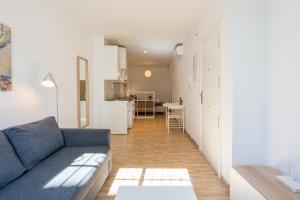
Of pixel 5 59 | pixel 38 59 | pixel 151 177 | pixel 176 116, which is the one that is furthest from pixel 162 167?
pixel 176 116

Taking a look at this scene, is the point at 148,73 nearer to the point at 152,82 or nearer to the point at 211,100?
the point at 152,82

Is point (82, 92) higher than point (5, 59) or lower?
lower

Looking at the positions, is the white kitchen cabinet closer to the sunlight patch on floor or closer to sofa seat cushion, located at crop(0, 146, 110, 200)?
the sunlight patch on floor

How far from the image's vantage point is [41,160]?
7.61 feet

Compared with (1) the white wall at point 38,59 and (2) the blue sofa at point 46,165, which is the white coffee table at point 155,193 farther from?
(1) the white wall at point 38,59

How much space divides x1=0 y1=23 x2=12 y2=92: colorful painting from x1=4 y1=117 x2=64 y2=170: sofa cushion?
48 centimetres

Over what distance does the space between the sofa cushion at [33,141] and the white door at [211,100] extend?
2.14m

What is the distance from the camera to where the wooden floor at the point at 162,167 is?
8.93 ft

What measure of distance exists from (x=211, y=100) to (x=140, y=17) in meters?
2.10

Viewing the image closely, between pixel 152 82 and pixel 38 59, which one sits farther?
pixel 152 82

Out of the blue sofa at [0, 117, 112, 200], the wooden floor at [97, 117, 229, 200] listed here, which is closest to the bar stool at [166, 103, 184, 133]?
the wooden floor at [97, 117, 229, 200]

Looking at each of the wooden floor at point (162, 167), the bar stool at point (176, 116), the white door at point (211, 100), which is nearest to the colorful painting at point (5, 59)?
the wooden floor at point (162, 167)

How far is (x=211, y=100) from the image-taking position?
3.54m

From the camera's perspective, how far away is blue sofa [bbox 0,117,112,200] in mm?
1677
